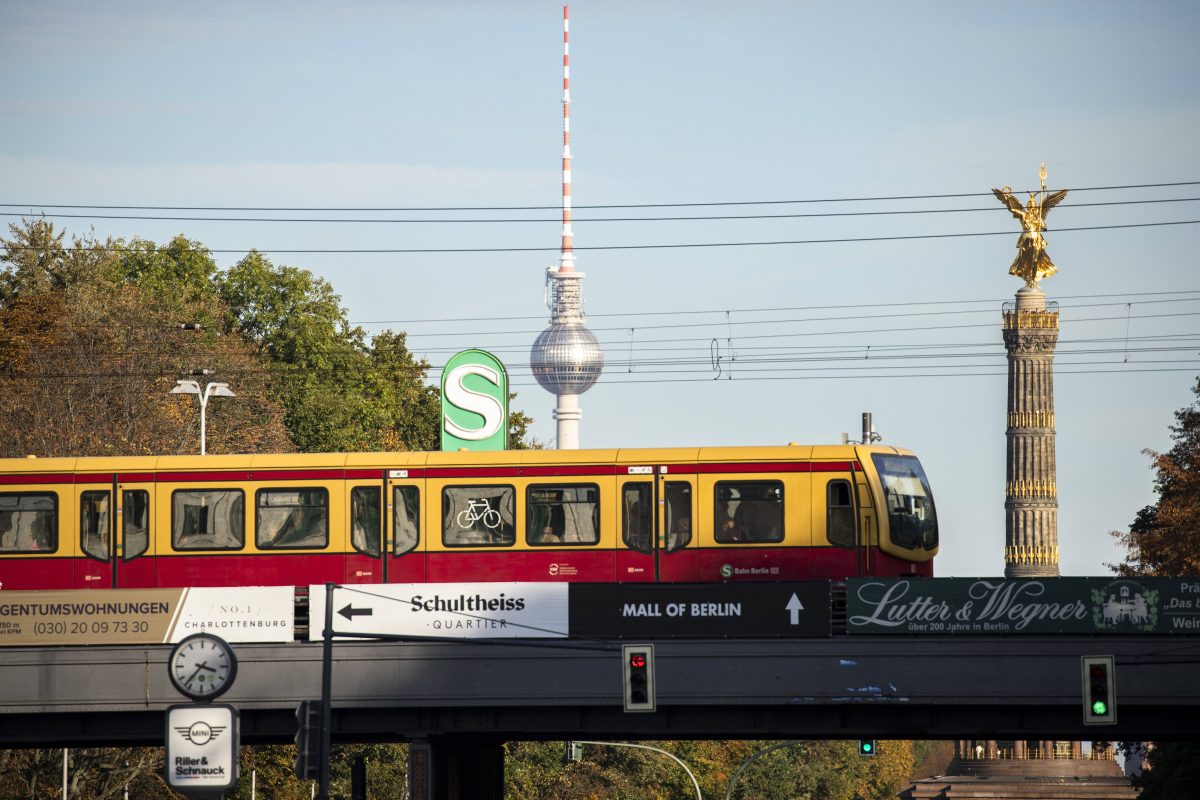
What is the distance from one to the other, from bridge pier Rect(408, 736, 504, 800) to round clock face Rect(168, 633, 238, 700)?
640 cm

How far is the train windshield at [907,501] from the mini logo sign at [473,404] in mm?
16048

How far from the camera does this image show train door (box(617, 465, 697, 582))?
3609 centimetres

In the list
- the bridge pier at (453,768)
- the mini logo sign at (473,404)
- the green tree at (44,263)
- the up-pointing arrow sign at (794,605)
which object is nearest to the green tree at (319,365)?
the green tree at (44,263)

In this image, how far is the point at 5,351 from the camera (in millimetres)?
70438

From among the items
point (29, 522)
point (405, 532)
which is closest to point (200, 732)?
point (405, 532)

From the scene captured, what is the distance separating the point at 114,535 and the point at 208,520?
1885 mm

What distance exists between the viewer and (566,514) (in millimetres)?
36375

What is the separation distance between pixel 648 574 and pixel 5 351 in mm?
42031

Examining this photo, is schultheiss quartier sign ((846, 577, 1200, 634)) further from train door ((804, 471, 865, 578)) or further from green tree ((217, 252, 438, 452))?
green tree ((217, 252, 438, 452))

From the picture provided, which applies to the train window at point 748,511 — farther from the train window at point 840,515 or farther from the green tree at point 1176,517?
the green tree at point 1176,517

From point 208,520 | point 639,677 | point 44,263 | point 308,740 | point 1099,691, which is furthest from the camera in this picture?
point 44,263

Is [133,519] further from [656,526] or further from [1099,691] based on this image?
[1099,691]

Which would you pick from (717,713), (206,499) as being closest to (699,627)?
(717,713)

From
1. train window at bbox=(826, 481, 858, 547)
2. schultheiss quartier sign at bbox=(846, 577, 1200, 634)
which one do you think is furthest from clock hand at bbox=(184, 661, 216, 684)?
train window at bbox=(826, 481, 858, 547)
